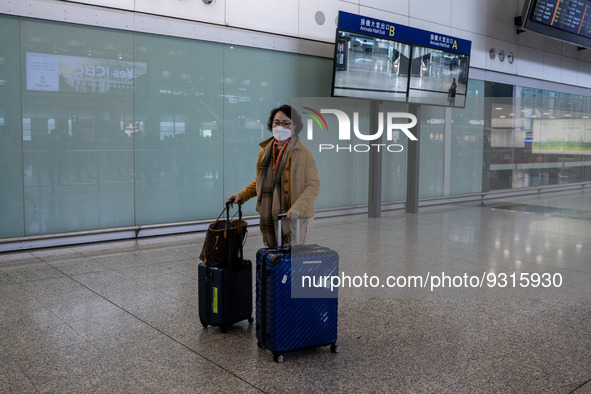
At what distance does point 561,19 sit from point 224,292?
43.7 feet

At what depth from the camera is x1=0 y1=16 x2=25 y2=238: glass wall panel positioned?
709 cm

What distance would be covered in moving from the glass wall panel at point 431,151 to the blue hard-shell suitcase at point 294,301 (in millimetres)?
9555

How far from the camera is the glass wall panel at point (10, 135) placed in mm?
7094

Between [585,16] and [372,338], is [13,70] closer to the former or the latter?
[372,338]

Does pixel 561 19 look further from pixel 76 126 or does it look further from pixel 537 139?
pixel 76 126

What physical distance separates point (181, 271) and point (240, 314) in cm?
218

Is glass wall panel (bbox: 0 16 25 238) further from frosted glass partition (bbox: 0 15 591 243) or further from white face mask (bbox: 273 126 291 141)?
white face mask (bbox: 273 126 291 141)

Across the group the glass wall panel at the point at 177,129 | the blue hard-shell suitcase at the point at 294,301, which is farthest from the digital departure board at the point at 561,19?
the blue hard-shell suitcase at the point at 294,301

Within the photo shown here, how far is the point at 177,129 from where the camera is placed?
8773 mm

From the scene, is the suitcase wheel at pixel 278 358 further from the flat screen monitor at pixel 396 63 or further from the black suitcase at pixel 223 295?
the flat screen monitor at pixel 396 63

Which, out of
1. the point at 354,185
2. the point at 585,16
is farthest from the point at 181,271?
the point at 585,16

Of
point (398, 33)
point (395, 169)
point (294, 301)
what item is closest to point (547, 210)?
point (395, 169)

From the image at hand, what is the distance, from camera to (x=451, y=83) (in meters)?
11.8

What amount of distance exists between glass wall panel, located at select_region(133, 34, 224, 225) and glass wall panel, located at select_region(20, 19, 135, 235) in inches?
7.6
